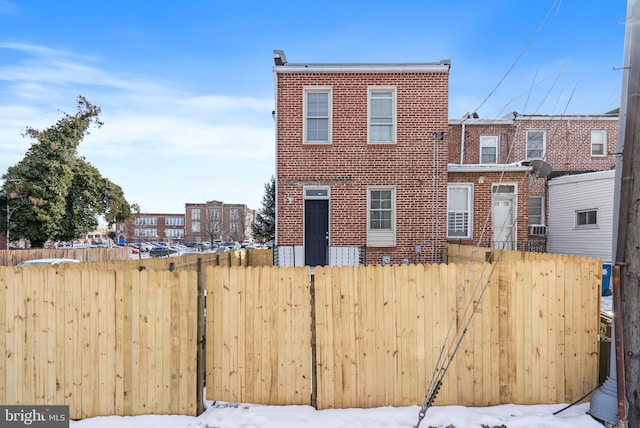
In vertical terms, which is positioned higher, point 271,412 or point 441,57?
point 441,57

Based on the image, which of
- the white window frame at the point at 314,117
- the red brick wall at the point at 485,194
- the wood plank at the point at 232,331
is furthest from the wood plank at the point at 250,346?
the red brick wall at the point at 485,194

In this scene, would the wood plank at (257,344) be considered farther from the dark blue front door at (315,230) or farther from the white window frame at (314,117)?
the white window frame at (314,117)

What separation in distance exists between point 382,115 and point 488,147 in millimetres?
9025

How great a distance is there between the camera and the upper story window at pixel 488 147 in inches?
702

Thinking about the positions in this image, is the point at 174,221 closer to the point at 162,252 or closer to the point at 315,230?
the point at 162,252

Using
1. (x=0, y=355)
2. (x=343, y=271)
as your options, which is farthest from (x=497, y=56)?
(x=0, y=355)

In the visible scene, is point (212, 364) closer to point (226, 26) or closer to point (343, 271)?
point (343, 271)

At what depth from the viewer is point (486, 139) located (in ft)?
58.6

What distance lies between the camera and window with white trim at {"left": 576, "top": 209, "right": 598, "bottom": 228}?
12.8m

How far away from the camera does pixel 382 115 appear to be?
1177 centimetres

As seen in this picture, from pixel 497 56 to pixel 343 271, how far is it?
6.52 meters

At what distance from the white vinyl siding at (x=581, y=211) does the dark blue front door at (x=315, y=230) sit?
1001 cm

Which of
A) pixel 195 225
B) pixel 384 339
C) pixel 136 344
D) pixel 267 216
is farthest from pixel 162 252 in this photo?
pixel 195 225

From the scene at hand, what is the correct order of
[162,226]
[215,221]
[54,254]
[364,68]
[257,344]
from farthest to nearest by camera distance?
[162,226] < [215,221] < [54,254] < [364,68] < [257,344]
